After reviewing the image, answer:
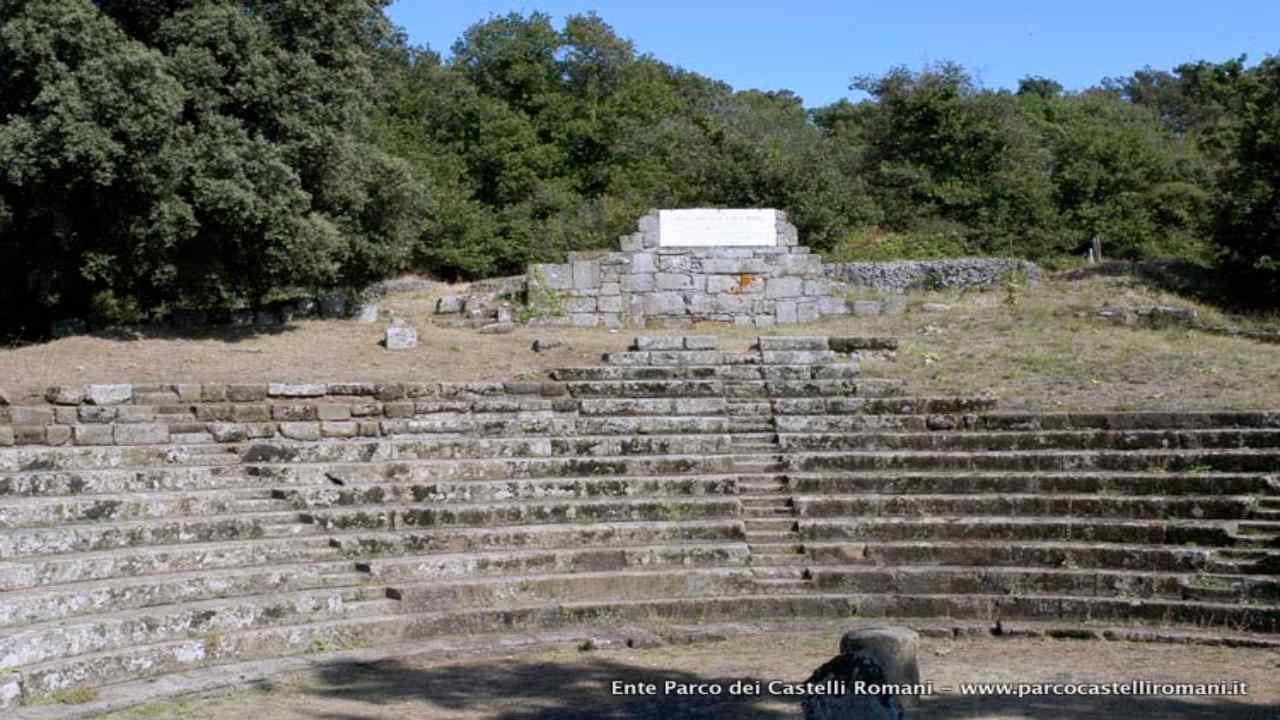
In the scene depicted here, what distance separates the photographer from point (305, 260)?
1514cm

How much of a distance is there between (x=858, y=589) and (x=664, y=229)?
7769mm

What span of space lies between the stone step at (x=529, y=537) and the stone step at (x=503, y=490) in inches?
17.1

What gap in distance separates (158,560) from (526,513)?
112 inches

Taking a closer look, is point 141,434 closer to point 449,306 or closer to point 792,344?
point 792,344

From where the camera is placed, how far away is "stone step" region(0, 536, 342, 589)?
27.0ft

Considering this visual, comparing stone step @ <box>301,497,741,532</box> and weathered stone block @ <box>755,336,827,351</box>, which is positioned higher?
weathered stone block @ <box>755,336,827,351</box>

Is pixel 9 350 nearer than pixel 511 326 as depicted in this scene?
Yes

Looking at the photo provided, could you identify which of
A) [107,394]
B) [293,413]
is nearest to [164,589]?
[293,413]

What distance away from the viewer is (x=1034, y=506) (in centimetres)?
1043

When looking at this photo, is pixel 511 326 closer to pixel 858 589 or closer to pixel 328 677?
pixel 858 589

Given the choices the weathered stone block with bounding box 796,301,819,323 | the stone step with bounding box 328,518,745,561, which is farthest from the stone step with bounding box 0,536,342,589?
A: the weathered stone block with bounding box 796,301,819,323

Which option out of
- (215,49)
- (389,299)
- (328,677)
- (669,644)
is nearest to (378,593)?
(328,677)

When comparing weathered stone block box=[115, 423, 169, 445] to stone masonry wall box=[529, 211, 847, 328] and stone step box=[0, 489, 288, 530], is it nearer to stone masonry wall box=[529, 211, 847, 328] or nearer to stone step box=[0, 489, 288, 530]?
stone step box=[0, 489, 288, 530]

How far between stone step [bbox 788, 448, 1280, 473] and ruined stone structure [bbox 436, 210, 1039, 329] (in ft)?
18.1
